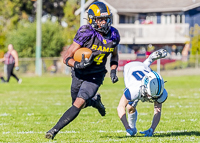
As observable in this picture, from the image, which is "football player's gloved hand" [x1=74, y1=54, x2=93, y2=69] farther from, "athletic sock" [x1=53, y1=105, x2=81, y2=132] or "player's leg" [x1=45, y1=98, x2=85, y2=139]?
"athletic sock" [x1=53, y1=105, x2=81, y2=132]

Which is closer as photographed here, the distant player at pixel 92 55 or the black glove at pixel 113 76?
the distant player at pixel 92 55

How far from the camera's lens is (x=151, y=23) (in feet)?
118

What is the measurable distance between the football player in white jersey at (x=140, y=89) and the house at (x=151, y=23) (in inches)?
1167

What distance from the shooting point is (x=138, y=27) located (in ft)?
118

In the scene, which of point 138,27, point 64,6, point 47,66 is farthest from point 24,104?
point 64,6

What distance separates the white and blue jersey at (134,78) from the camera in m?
5.22

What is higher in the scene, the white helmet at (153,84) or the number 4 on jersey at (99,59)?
the number 4 on jersey at (99,59)

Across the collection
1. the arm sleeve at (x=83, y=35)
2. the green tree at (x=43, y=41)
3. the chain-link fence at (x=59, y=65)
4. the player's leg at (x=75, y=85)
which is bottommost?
the chain-link fence at (x=59, y=65)

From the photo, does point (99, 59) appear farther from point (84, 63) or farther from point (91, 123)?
point (91, 123)

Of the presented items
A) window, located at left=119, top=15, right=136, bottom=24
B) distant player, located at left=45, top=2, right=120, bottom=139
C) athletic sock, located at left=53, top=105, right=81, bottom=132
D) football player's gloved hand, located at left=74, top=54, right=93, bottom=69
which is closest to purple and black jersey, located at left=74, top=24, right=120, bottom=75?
distant player, located at left=45, top=2, right=120, bottom=139

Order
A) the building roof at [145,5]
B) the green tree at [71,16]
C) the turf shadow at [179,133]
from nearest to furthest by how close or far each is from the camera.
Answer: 1. the turf shadow at [179,133]
2. the building roof at [145,5]
3. the green tree at [71,16]

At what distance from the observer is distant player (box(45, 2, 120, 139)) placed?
5.43 meters

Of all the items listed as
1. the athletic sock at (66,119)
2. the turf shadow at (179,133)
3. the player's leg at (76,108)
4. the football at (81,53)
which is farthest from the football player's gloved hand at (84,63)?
the turf shadow at (179,133)

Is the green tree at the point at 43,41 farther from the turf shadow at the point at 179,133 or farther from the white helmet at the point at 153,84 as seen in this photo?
the white helmet at the point at 153,84
